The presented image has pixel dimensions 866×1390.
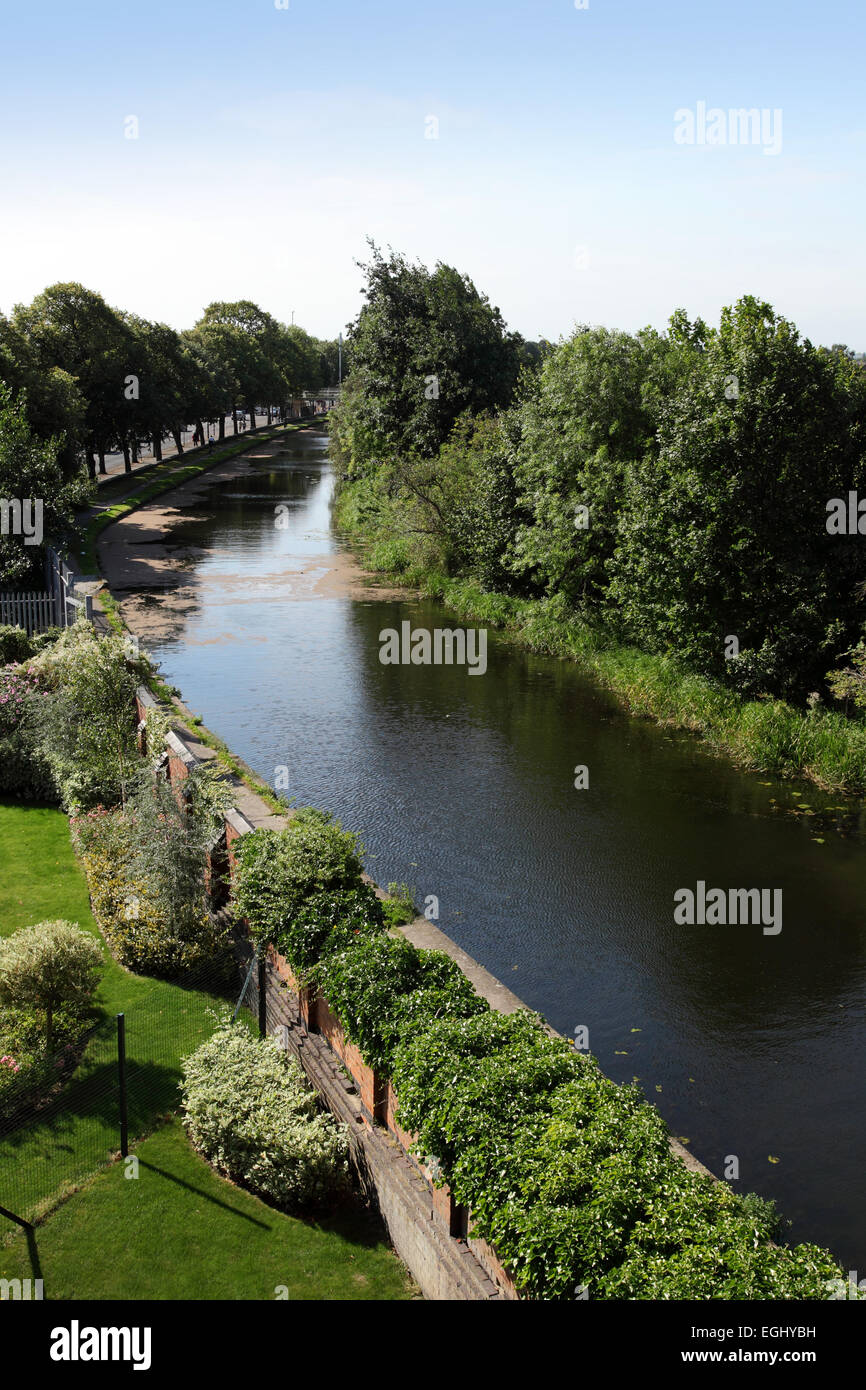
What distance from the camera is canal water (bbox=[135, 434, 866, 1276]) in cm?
978

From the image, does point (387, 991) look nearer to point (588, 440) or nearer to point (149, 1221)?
point (149, 1221)

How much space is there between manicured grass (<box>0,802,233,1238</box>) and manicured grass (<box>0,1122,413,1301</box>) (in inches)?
13.0

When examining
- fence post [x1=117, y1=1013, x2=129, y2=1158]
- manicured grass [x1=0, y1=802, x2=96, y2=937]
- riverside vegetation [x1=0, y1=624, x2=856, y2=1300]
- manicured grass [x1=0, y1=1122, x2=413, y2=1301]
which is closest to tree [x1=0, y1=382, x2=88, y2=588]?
manicured grass [x1=0, y1=802, x2=96, y2=937]

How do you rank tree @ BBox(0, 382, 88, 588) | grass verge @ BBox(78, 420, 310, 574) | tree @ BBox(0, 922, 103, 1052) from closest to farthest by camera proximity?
tree @ BBox(0, 922, 103, 1052) < tree @ BBox(0, 382, 88, 588) < grass verge @ BBox(78, 420, 310, 574)

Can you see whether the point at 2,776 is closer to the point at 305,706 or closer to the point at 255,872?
the point at 305,706

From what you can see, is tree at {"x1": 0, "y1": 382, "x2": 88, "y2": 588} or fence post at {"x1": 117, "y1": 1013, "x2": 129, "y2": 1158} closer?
fence post at {"x1": 117, "y1": 1013, "x2": 129, "y2": 1158}

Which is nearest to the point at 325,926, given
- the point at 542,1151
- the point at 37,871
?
the point at 542,1151

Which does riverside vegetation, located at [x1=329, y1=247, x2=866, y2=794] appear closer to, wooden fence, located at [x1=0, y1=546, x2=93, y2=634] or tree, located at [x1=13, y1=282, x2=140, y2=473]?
wooden fence, located at [x1=0, y1=546, x2=93, y2=634]

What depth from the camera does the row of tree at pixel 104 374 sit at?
3631 cm

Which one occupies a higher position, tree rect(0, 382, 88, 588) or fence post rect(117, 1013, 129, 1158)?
tree rect(0, 382, 88, 588)

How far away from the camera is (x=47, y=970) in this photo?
949 cm

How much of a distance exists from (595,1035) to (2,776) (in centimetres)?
1058

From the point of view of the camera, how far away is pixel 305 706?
21.5 metres

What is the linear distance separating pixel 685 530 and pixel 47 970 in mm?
15352
